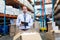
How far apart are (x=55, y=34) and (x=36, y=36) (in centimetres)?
38

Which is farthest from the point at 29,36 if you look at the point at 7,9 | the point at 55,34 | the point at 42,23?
the point at 42,23

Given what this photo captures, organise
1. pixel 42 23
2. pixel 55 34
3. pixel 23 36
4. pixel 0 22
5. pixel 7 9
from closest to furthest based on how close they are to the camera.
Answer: pixel 23 36 < pixel 55 34 < pixel 7 9 < pixel 0 22 < pixel 42 23

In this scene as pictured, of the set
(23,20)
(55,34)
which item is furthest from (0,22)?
(55,34)

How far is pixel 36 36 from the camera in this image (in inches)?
82.8

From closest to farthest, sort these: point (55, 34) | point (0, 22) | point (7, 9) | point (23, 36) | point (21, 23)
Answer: point (23, 36) → point (55, 34) → point (21, 23) → point (7, 9) → point (0, 22)

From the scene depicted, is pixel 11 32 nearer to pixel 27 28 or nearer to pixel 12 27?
pixel 12 27

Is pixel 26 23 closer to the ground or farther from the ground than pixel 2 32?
farther from the ground

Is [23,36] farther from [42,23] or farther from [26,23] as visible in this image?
[42,23]

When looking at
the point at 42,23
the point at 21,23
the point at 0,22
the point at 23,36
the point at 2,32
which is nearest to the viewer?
the point at 23,36

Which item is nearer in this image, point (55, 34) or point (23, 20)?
point (55, 34)

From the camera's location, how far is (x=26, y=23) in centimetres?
366

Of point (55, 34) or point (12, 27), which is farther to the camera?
point (12, 27)

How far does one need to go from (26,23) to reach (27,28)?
0.12 metres

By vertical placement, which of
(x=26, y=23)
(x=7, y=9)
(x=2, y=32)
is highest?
(x=7, y=9)
